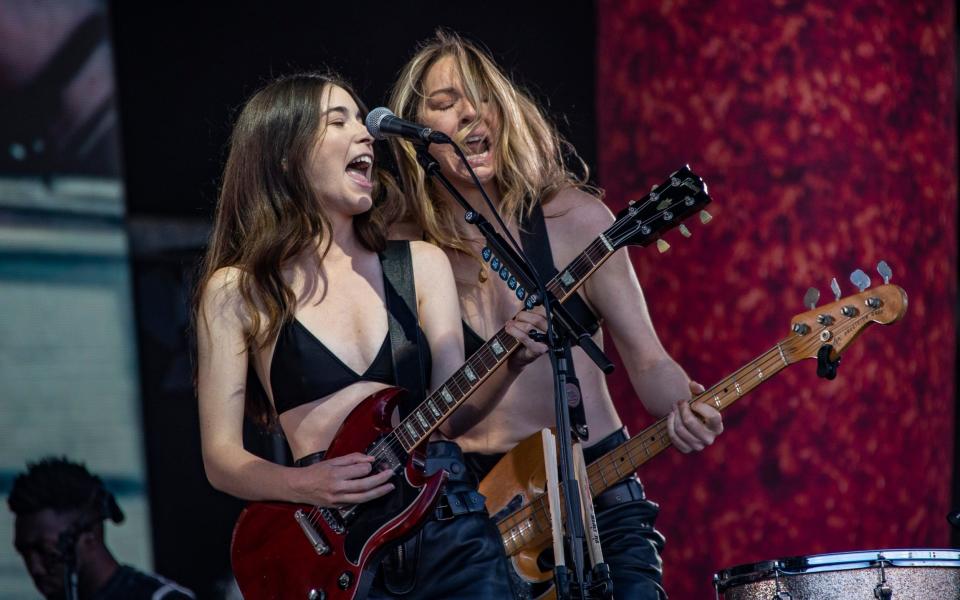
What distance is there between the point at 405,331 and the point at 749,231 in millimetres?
1844

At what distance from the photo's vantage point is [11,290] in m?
4.54

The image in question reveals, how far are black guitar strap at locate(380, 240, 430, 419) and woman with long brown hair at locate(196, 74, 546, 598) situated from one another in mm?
20

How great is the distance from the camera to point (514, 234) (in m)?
3.72

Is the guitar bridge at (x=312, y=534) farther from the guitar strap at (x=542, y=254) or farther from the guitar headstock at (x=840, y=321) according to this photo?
the guitar headstock at (x=840, y=321)

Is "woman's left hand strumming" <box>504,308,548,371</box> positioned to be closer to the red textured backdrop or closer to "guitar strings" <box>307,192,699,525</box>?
"guitar strings" <box>307,192,699,525</box>

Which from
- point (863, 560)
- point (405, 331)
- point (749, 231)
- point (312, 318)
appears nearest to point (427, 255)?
point (405, 331)

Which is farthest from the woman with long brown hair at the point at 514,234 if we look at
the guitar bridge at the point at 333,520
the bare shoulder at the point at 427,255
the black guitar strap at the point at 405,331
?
the guitar bridge at the point at 333,520

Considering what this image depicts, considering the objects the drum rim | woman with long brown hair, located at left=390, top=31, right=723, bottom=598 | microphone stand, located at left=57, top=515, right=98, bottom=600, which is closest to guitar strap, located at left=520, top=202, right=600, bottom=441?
woman with long brown hair, located at left=390, top=31, right=723, bottom=598

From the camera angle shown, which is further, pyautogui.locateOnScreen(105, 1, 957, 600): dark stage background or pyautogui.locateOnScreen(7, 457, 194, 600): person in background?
pyautogui.locateOnScreen(105, 1, 957, 600): dark stage background

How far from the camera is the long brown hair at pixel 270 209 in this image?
3283 millimetres

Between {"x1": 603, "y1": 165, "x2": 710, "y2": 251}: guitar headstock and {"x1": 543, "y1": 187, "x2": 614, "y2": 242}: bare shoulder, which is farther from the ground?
{"x1": 543, "y1": 187, "x2": 614, "y2": 242}: bare shoulder

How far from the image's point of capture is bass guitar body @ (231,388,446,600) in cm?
296

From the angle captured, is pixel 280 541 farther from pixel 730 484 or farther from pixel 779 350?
pixel 730 484

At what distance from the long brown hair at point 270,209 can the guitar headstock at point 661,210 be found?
2.24 feet
